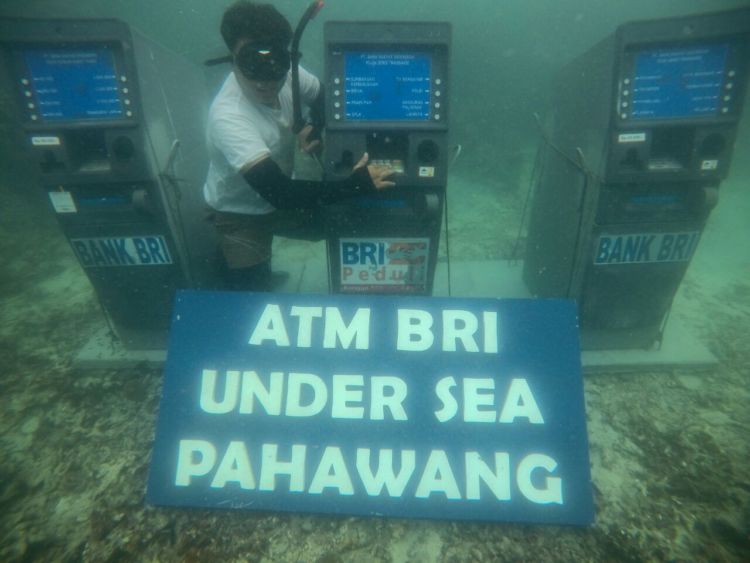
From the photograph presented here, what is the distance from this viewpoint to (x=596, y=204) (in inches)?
99.4

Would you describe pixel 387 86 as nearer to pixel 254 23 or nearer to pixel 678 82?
pixel 254 23

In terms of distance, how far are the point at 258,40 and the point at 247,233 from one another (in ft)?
3.80

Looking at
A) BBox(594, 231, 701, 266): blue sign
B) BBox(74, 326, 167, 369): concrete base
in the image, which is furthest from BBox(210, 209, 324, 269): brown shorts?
BBox(594, 231, 701, 266): blue sign

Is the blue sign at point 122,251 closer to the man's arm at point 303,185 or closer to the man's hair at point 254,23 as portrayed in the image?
the man's arm at point 303,185

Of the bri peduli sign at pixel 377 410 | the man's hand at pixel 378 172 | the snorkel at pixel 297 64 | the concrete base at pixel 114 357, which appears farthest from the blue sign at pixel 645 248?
the concrete base at pixel 114 357

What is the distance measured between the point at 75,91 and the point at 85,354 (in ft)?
6.37

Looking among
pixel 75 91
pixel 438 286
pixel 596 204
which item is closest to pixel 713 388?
pixel 596 204

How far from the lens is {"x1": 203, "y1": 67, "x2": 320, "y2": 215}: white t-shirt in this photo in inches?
85.2

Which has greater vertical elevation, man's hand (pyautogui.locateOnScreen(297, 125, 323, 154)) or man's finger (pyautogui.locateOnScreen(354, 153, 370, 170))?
man's hand (pyautogui.locateOnScreen(297, 125, 323, 154))

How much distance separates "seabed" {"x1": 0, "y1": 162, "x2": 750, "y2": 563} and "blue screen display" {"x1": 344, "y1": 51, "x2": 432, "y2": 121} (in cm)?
182

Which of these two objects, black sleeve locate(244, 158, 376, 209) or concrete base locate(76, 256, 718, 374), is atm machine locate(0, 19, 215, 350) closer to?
concrete base locate(76, 256, 718, 374)

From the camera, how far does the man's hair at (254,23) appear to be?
204 cm

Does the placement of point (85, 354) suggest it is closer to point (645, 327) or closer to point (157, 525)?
point (157, 525)

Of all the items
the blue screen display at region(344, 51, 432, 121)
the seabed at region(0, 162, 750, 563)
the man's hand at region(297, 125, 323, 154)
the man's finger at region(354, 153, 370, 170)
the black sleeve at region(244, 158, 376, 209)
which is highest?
the blue screen display at region(344, 51, 432, 121)
